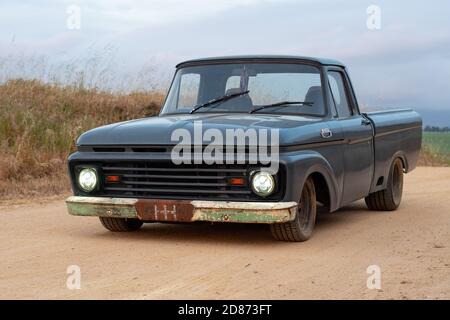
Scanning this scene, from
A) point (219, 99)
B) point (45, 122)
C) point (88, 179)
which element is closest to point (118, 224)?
point (88, 179)

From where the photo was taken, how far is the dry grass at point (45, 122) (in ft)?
37.8

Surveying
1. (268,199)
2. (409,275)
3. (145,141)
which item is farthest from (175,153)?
(409,275)

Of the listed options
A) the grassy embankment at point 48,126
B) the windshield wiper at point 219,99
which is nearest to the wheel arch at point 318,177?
the windshield wiper at point 219,99

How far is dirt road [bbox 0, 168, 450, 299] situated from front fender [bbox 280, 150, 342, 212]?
1.59 feet

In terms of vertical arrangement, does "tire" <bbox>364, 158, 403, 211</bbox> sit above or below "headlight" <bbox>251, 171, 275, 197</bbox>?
below

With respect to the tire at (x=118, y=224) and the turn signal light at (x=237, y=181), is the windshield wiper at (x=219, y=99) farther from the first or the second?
the turn signal light at (x=237, y=181)

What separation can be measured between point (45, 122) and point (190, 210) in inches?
320

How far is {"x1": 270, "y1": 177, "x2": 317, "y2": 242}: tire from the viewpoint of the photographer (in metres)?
6.87

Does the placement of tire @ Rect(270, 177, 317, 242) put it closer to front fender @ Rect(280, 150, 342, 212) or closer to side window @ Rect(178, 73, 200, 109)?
front fender @ Rect(280, 150, 342, 212)

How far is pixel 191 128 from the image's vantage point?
6.68m

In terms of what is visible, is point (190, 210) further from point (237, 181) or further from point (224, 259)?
point (224, 259)

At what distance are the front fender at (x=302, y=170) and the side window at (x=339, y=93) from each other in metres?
1.01

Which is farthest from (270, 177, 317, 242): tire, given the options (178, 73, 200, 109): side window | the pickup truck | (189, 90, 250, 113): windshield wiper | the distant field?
the distant field
